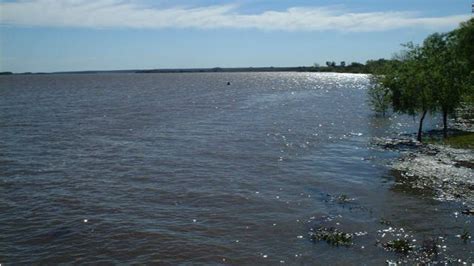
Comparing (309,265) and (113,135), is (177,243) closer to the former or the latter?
(309,265)

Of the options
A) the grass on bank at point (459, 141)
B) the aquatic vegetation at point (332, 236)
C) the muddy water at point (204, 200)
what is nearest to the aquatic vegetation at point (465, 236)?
the muddy water at point (204, 200)

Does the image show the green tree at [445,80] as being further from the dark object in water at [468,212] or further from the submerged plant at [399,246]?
the submerged plant at [399,246]

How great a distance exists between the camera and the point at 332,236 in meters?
18.8

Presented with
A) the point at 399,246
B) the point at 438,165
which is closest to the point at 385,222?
the point at 399,246

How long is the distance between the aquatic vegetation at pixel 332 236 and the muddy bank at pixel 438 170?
7642 millimetres

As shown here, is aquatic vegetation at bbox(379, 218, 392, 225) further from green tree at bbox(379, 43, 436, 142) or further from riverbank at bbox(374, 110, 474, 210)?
green tree at bbox(379, 43, 436, 142)

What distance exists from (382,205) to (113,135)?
98.1 feet

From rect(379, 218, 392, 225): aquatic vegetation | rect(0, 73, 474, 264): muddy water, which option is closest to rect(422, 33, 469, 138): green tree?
rect(0, 73, 474, 264): muddy water

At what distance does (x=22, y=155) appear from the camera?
1391 inches

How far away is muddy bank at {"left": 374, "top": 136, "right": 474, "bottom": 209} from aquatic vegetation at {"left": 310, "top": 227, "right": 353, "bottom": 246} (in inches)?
301

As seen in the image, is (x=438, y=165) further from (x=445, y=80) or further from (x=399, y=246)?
(x=399, y=246)

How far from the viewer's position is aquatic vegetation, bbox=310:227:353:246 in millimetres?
18297

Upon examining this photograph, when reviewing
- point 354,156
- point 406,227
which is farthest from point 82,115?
point 406,227

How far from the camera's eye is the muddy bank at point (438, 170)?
25203 mm
